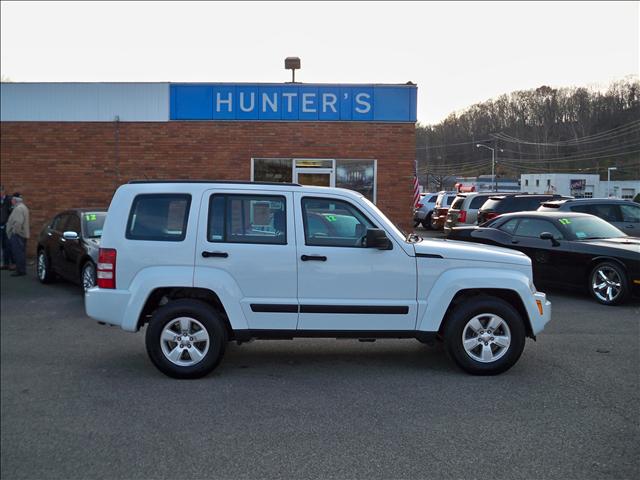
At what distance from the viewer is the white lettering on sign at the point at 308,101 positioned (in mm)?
15570

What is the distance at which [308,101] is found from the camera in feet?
51.2

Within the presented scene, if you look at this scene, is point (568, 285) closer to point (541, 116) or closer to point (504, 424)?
point (541, 116)

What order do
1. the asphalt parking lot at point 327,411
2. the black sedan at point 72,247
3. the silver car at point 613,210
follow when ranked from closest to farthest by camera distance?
the asphalt parking lot at point 327,411, the black sedan at point 72,247, the silver car at point 613,210

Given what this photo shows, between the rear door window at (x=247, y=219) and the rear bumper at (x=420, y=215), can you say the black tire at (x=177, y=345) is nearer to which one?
the rear door window at (x=247, y=219)

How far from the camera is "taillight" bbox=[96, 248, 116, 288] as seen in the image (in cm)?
625

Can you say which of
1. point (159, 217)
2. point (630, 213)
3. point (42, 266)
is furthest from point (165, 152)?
point (630, 213)

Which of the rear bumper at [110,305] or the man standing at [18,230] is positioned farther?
the man standing at [18,230]

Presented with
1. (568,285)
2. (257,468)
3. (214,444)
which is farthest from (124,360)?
(568,285)

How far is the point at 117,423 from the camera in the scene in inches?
195

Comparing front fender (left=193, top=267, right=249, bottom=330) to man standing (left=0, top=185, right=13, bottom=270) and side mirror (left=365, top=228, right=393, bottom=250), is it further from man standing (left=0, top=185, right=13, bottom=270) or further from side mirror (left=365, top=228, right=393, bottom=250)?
man standing (left=0, top=185, right=13, bottom=270)

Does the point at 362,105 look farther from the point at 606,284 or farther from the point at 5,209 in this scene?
the point at 5,209

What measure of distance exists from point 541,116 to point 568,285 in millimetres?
5108

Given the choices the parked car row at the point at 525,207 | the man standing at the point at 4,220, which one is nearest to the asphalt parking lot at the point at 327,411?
the parked car row at the point at 525,207

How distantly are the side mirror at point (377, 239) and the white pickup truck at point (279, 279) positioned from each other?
0.05 ft
